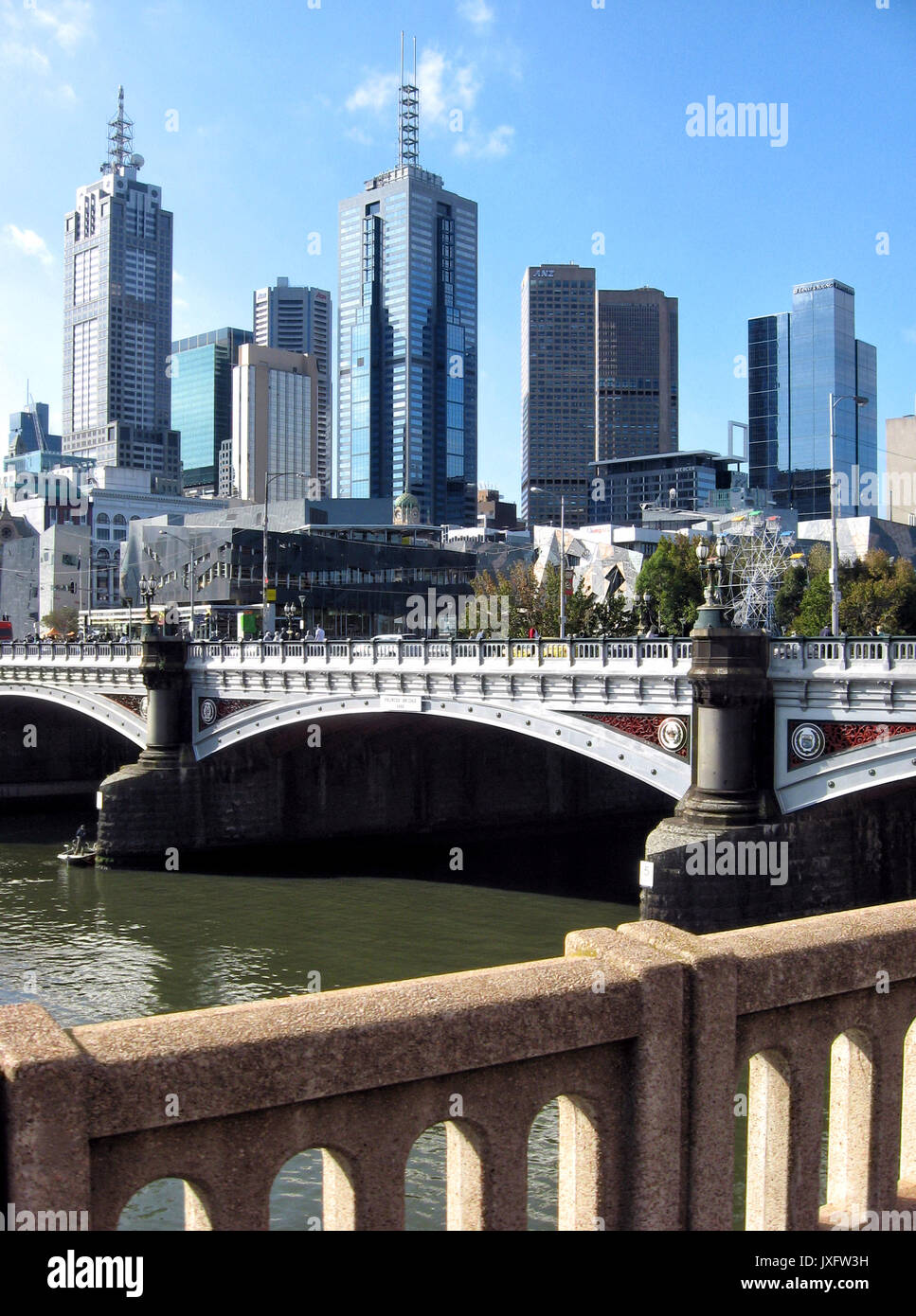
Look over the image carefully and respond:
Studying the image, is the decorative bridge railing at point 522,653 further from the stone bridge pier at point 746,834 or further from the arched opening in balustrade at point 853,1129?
the arched opening in balustrade at point 853,1129

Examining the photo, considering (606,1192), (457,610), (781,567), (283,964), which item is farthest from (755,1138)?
(457,610)

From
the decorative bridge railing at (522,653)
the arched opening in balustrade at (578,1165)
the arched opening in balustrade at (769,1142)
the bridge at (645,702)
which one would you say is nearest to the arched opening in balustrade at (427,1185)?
the arched opening in balustrade at (769,1142)

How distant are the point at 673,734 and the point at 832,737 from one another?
13.5ft

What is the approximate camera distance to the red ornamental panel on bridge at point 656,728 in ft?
100

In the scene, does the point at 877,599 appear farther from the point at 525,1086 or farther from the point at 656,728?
the point at 525,1086

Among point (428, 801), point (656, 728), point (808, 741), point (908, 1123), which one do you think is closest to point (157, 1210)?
point (908, 1123)

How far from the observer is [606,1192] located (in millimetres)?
6832

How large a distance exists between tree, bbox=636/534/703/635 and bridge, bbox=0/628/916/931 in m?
33.1

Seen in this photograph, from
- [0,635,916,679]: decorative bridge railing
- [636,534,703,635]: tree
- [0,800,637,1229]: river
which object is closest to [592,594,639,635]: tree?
[636,534,703,635]: tree

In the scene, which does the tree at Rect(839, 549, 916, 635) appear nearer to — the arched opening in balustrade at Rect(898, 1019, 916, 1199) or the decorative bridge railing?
the decorative bridge railing

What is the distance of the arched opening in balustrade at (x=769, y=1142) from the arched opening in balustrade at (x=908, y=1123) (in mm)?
1082

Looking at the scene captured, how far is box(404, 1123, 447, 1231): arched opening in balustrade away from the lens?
51.7 ft

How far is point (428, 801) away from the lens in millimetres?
48875
